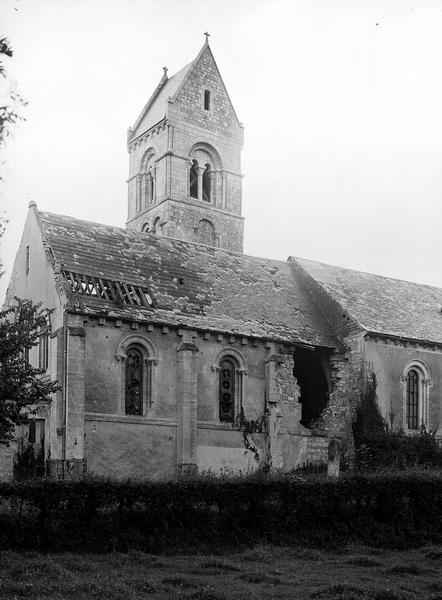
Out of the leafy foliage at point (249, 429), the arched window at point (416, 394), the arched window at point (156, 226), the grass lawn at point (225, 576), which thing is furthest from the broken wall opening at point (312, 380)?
the arched window at point (156, 226)

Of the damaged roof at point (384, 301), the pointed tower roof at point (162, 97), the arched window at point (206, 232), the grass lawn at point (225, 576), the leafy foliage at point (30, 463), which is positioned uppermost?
the pointed tower roof at point (162, 97)

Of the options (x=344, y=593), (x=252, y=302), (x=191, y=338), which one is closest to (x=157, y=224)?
(x=252, y=302)

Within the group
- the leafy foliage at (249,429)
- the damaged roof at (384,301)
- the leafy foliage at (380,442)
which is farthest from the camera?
the damaged roof at (384,301)

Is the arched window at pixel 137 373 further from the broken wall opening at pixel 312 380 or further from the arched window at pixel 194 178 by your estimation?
the arched window at pixel 194 178

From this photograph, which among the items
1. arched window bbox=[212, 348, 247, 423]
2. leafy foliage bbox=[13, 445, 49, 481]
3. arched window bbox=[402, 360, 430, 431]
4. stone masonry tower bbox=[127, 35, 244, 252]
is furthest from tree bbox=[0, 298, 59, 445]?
stone masonry tower bbox=[127, 35, 244, 252]

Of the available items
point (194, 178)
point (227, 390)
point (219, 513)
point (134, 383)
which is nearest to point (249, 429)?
point (227, 390)

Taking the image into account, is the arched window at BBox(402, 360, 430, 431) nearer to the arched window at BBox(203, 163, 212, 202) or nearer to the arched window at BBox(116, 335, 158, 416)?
the arched window at BBox(116, 335, 158, 416)

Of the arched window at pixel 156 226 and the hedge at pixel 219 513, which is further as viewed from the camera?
the arched window at pixel 156 226

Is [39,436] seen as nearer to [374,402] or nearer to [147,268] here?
[147,268]

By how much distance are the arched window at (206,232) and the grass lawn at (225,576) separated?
4038 cm

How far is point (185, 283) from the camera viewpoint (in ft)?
119

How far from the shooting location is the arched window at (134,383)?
3203 centimetres

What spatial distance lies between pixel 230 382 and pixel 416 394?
980 cm

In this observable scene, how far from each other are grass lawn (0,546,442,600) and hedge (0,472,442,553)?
0.83 m
